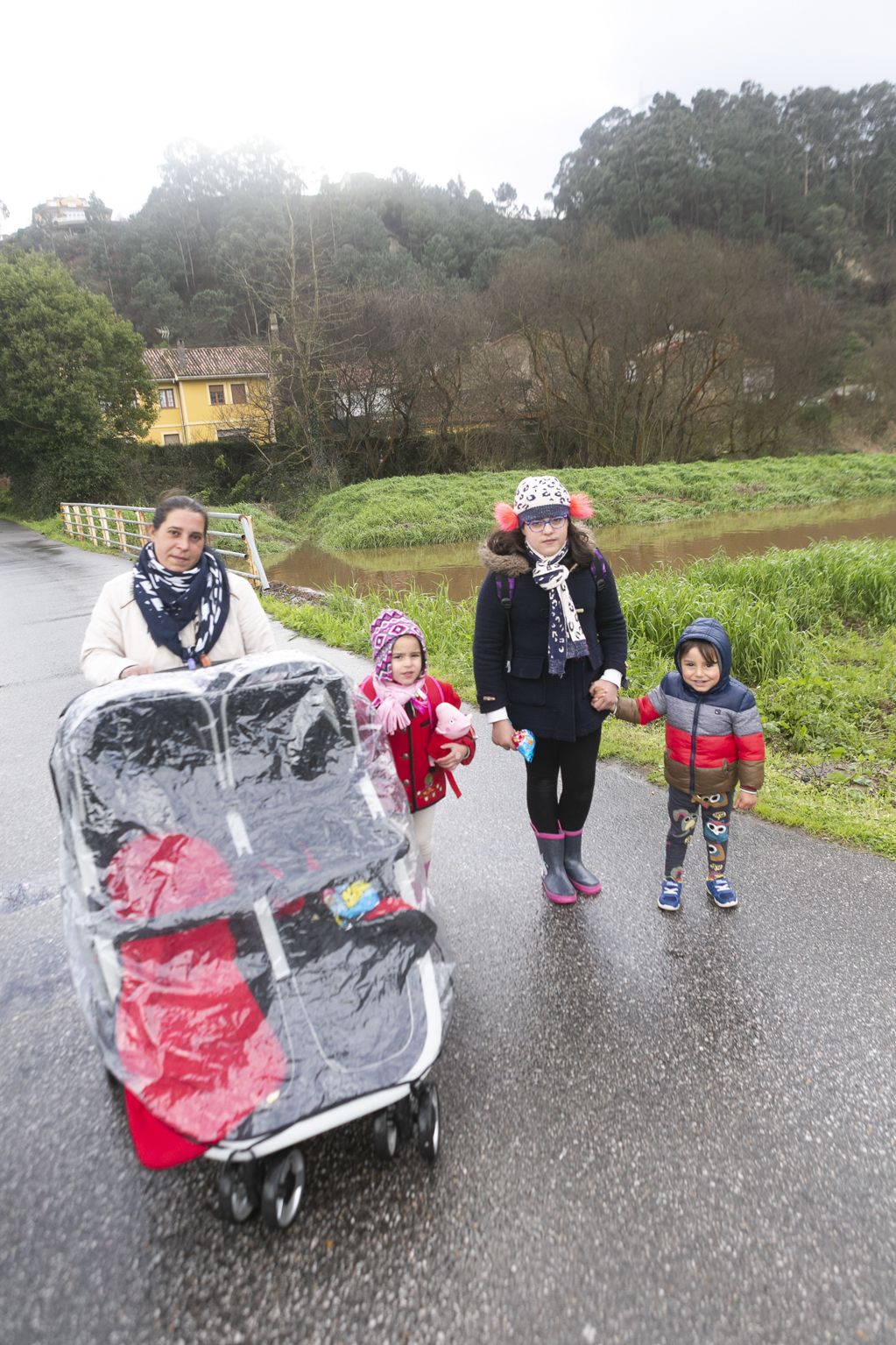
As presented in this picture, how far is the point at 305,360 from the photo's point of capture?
27.1 metres

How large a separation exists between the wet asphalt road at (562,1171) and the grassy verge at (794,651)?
954 millimetres

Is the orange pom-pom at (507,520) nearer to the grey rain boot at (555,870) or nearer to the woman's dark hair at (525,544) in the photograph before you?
the woman's dark hair at (525,544)

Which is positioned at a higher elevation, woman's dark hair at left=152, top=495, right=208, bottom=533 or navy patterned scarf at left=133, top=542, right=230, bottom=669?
woman's dark hair at left=152, top=495, right=208, bottom=533

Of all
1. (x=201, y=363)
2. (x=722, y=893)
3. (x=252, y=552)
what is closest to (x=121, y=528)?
(x=252, y=552)

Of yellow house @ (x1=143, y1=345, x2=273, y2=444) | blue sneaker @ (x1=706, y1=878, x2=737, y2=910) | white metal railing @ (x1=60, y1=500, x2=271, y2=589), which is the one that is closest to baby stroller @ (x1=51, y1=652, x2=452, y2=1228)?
blue sneaker @ (x1=706, y1=878, x2=737, y2=910)

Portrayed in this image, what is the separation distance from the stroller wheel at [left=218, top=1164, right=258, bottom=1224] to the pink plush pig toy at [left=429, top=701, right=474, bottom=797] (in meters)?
1.33

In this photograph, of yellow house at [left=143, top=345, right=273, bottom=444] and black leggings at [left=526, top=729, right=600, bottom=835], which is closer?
black leggings at [left=526, top=729, right=600, bottom=835]

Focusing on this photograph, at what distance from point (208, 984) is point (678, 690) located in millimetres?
2069

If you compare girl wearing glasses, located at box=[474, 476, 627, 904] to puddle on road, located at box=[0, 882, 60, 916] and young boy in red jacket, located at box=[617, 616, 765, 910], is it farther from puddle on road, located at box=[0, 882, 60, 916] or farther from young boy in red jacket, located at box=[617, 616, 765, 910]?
puddle on road, located at box=[0, 882, 60, 916]

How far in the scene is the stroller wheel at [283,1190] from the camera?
1846 millimetres

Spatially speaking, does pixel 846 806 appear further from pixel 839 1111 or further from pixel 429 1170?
pixel 429 1170

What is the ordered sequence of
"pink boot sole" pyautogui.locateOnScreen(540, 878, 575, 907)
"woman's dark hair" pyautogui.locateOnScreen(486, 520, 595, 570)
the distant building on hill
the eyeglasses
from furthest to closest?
the distant building on hill → "pink boot sole" pyautogui.locateOnScreen(540, 878, 575, 907) → "woman's dark hair" pyautogui.locateOnScreen(486, 520, 595, 570) → the eyeglasses

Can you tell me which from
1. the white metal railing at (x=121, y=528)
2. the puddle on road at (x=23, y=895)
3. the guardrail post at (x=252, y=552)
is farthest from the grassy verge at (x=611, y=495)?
the puddle on road at (x=23, y=895)

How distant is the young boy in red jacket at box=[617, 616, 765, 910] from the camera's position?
300cm
